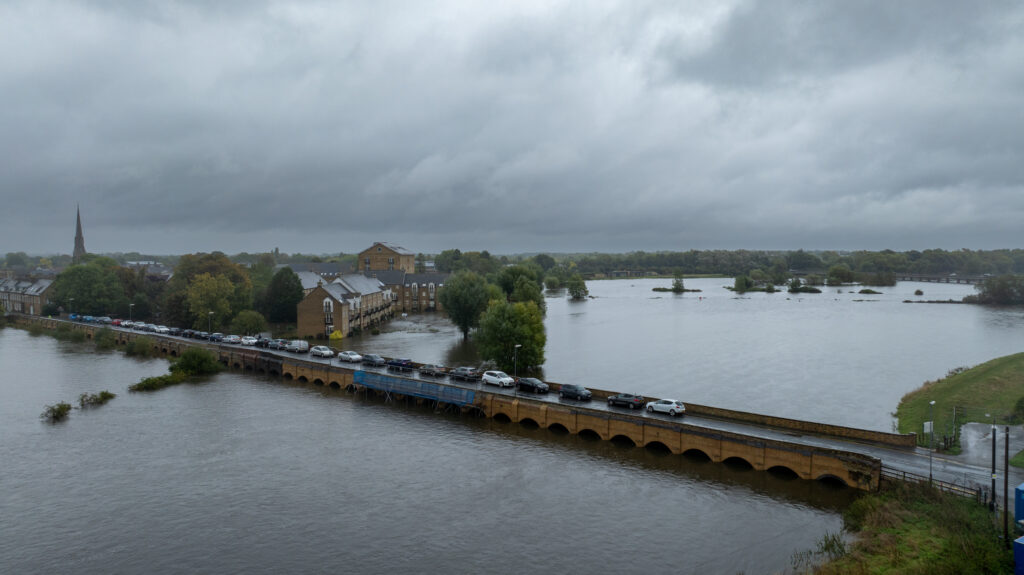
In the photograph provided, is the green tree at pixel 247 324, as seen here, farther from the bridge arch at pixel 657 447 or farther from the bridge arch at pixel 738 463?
the bridge arch at pixel 738 463

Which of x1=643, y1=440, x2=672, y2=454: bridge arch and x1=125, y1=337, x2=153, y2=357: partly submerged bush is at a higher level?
x1=125, y1=337, x2=153, y2=357: partly submerged bush

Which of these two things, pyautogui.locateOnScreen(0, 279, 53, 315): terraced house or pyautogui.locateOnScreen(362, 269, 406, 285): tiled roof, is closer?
pyautogui.locateOnScreen(0, 279, 53, 315): terraced house

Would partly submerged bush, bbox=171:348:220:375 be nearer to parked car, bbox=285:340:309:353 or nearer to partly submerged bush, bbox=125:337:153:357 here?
parked car, bbox=285:340:309:353

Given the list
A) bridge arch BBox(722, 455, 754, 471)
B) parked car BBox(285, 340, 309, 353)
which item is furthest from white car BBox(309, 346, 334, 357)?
bridge arch BBox(722, 455, 754, 471)

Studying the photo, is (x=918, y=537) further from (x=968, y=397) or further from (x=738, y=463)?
(x=968, y=397)

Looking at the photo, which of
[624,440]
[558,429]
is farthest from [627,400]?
[558,429]
